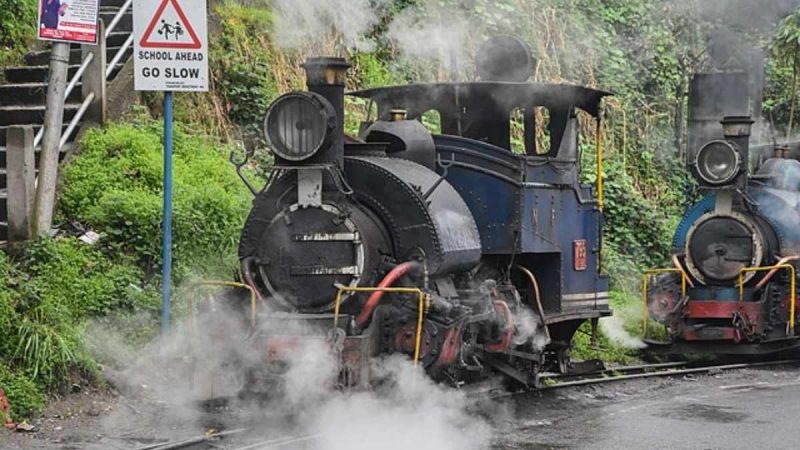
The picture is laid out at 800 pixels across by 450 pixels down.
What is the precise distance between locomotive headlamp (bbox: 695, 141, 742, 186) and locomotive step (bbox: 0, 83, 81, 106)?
7.04 m

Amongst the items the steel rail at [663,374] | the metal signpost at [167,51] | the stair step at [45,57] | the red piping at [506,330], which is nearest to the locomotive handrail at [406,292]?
the red piping at [506,330]

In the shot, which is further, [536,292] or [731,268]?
[731,268]

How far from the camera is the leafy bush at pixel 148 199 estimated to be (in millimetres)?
11844

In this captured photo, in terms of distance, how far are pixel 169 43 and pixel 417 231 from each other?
2.62 metres

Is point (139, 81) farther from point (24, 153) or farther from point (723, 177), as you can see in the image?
point (723, 177)

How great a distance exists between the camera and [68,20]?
10828 mm

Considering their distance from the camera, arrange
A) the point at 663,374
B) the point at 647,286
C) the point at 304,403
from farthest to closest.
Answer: the point at 647,286
the point at 663,374
the point at 304,403

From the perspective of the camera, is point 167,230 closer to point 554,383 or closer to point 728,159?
point 554,383

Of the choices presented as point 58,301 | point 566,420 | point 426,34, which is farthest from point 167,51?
point 426,34

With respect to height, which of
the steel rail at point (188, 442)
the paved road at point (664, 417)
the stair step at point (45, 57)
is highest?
the stair step at point (45, 57)

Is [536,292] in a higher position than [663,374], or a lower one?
higher

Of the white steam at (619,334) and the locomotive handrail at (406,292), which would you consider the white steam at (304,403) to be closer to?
the locomotive handrail at (406,292)

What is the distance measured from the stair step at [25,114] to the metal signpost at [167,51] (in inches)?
130

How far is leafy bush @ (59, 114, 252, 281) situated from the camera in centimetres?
1184
